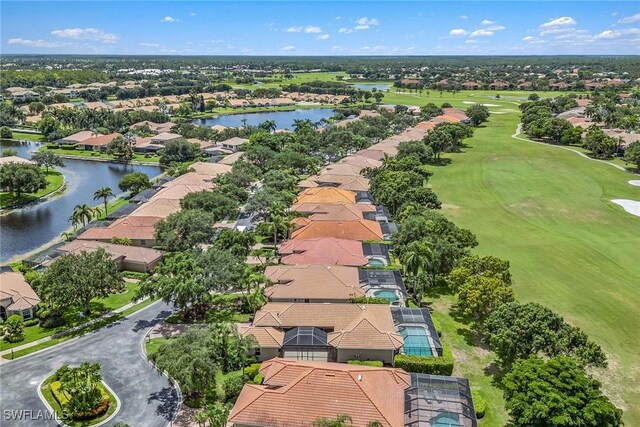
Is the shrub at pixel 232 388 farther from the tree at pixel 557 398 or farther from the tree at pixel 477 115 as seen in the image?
the tree at pixel 477 115

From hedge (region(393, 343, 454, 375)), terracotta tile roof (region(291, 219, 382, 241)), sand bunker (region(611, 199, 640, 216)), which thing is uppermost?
terracotta tile roof (region(291, 219, 382, 241))

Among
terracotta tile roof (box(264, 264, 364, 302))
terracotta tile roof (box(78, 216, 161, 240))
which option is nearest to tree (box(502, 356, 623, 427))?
terracotta tile roof (box(264, 264, 364, 302))

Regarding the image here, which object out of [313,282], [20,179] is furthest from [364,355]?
[20,179]

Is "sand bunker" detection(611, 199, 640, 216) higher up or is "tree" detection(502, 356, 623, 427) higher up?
"tree" detection(502, 356, 623, 427)

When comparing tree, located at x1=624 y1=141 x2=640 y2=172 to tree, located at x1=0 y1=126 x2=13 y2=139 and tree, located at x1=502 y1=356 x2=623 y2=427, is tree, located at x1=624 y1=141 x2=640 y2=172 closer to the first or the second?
tree, located at x1=502 y1=356 x2=623 y2=427

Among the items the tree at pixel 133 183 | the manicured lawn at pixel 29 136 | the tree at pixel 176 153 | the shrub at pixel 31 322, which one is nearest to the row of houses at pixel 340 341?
the shrub at pixel 31 322

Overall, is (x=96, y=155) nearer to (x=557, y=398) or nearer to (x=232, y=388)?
(x=232, y=388)

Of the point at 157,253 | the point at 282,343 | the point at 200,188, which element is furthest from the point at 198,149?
the point at 282,343
